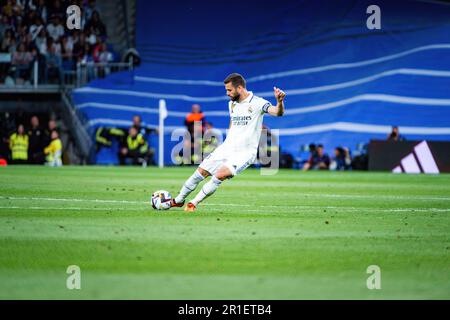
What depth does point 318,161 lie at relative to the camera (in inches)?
1273

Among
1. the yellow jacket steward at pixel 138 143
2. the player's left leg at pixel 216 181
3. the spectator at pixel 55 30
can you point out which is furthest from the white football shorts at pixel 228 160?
the spectator at pixel 55 30

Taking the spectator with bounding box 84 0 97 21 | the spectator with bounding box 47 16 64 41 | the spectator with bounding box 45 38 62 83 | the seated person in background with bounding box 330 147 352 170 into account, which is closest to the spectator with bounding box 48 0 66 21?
the spectator with bounding box 47 16 64 41

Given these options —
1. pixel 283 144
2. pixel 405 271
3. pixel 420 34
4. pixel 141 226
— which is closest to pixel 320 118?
pixel 283 144

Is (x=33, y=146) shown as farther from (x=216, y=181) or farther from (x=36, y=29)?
(x=216, y=181)

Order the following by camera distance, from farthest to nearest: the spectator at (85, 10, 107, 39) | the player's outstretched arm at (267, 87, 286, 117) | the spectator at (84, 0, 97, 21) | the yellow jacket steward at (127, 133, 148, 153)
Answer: the spectator at (84, 0, 97, 21) < the spectator at (85, 10, 107, 39) < the yellow jacket steward at (127, 133, 148, 153) < the player's outstretched arm at (267, 87, 286, 117)

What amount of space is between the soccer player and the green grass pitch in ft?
1.62

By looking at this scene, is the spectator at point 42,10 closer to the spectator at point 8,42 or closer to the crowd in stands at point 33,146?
the spectator at point 8,42

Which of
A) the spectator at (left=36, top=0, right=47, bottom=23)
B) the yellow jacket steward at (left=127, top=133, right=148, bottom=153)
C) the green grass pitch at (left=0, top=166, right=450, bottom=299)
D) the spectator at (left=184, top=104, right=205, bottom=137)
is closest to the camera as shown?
the green grass pitch at (left=0, top=166, right=450, bottom=299)

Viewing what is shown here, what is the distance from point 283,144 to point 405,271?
25.0 m

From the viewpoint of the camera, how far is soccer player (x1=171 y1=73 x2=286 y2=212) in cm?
1349

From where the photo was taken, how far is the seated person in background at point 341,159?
105ft

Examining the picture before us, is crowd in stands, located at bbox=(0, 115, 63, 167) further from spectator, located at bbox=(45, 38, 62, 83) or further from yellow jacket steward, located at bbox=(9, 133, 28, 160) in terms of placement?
spectator, located at bbox=(45, 38, 62, 83)

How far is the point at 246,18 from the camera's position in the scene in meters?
37.2
